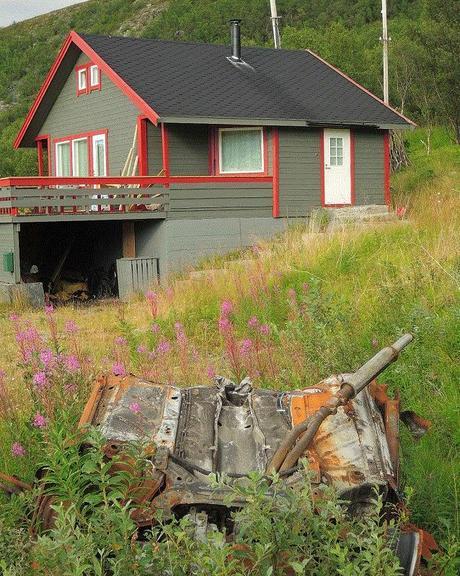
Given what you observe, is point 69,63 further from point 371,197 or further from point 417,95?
point 417,95

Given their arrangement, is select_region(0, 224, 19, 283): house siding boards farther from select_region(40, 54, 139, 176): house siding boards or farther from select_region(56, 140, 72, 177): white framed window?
select_region(56, 140, 72, 177): white framed window

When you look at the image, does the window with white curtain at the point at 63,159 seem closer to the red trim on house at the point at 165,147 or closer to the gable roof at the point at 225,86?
the gable roof at the point at 225,86

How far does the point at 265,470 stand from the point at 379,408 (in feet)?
2.54

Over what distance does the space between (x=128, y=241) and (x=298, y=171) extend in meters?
4.68

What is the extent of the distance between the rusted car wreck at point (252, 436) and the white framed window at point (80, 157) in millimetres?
20252

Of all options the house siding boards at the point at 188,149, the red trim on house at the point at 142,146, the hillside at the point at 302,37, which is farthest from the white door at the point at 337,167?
the hillside at the point at 302,37

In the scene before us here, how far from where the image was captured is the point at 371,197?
75.7 ft

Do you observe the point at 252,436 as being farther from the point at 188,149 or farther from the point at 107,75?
the point at 107,75

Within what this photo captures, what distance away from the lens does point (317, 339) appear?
6246 millimetres

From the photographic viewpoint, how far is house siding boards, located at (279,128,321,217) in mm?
21391

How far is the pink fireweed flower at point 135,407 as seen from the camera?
4074 millimetres

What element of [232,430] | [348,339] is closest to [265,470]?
[232,430]

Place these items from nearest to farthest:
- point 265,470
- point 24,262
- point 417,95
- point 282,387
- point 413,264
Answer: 1. point 265,470
2. point 282,387
3. point 413,264
4. point 24,262
5. point 417,95

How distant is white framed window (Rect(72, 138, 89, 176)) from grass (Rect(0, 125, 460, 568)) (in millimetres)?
11280
